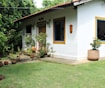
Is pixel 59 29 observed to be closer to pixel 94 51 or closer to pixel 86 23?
pixel 86 23

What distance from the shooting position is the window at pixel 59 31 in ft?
41.5

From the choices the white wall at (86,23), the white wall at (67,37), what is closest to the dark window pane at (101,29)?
the white wall at (86,23)

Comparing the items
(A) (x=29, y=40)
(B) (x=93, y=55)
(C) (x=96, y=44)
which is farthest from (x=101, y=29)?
(A) (x=29, y=40)

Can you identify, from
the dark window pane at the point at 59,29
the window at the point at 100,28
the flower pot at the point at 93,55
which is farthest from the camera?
the dark window pane at the point at 59,29

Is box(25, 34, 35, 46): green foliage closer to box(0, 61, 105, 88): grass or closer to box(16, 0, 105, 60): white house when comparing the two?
box(16, 0, 105, 60): white house

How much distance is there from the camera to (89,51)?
11375mm

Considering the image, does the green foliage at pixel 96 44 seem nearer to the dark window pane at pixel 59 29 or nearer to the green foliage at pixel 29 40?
the dark window pane at pixel 59 29

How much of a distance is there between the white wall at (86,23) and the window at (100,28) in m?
0.33

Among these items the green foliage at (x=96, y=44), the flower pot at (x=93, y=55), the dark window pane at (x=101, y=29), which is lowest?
the flower pot at (x=93, y=55)

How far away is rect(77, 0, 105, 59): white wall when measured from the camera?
11422 millimetres

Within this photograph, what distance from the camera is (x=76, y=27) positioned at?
11.4 m

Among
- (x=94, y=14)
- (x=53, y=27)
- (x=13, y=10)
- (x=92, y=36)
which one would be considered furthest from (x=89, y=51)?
(x=13, y=10)

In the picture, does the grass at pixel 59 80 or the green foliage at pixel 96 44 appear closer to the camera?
the grass at pixel 59 80

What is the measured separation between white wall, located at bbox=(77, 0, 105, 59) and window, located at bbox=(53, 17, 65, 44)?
1.47 m
